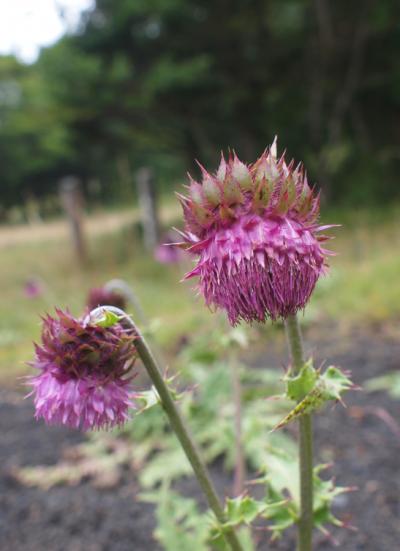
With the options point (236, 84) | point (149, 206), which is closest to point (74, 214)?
point (149, 206)

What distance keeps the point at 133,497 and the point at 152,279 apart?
9.04 m

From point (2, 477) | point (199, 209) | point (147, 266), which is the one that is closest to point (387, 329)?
point (2, 477)

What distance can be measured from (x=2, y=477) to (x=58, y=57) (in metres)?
10.7

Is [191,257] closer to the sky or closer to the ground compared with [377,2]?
closer to the ground

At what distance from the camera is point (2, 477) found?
3.90m

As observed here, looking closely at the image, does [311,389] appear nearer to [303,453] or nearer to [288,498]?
[303,453]

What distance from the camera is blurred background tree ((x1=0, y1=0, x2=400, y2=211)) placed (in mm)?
13414

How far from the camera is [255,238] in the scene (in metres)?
1.21

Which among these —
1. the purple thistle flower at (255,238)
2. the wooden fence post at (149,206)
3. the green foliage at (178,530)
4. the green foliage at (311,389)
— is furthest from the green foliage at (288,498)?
the wooden fence post at (149,206)

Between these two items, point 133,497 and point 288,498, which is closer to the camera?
point 288,498

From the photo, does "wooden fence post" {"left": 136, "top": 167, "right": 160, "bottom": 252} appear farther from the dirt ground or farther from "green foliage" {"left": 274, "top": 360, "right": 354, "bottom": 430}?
"green foliage" {"left": 274, "top": 360, "right": 354, "bottom": 430}

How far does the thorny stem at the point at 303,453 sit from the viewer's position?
1.46 m

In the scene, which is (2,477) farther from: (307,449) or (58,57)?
(58,57)

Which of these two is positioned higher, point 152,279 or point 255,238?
point 255,238
